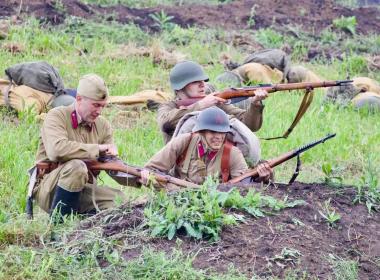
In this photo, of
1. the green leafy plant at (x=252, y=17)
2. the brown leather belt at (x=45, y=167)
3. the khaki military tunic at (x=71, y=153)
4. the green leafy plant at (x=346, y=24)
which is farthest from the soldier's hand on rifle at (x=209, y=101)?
the green leafy plant at (x=346, y=24)

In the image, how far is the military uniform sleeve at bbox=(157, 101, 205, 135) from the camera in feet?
32.1

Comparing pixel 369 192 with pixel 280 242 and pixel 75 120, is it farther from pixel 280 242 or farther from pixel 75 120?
pixel 75 120

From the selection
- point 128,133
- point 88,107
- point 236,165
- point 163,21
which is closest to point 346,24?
point 163,21

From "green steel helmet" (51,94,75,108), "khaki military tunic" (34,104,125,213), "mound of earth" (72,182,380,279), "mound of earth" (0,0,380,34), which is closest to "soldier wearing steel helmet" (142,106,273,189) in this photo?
"khaki military tunic" (34,104,125,213)

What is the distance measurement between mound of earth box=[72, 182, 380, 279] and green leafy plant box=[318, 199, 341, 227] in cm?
3

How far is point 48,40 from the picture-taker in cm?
1597

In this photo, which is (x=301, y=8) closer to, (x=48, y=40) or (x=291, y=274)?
(x=48, y=40)

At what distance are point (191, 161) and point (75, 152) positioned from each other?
3.57 feet

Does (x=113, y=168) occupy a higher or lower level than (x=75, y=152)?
lower

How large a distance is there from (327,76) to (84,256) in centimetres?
1052

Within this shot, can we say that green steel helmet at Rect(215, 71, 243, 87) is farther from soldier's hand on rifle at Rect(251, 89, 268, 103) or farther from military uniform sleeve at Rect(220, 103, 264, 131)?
soldier's hand on rifle at Rect(251, 89, 268, 103)

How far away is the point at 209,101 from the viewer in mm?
9820

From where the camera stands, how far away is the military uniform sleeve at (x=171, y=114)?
9.78m

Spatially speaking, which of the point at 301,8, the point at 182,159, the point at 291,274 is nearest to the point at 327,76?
the point at 301,8
